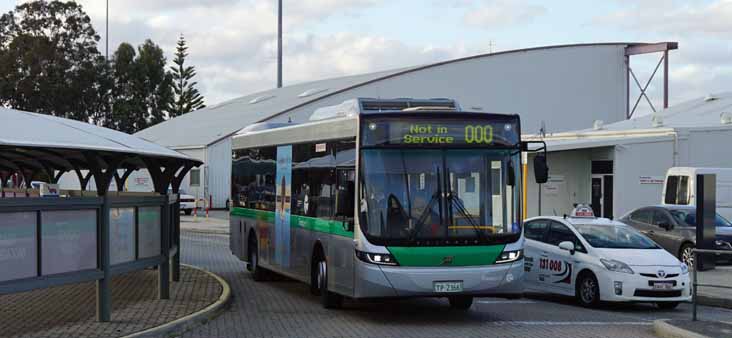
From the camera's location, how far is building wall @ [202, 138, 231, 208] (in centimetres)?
5756

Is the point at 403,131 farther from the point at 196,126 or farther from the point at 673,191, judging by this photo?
the point at 196,126

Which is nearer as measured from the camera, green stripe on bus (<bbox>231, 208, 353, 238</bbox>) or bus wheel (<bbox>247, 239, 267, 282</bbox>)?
green stripe on bus (<bbox>231, 208, 353, 238</bbox>)

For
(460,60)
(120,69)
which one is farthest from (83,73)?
(460,60)

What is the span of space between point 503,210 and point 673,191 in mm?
16537

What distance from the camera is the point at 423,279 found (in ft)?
41.4

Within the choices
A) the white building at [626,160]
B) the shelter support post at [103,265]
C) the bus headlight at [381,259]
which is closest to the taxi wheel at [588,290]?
the bus headlight at [381,259]

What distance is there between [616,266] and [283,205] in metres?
5.65

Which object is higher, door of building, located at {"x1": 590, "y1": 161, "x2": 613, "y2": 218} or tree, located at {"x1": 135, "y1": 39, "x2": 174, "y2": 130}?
tree, located at {"x1": 135, "y1": 39, "x2": 174, "y2": 130}

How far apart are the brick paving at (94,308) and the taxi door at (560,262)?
568cm

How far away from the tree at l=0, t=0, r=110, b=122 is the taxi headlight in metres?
64.7

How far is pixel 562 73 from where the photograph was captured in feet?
A: 206

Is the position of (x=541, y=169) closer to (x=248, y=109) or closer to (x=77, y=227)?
(x=77, y=227)

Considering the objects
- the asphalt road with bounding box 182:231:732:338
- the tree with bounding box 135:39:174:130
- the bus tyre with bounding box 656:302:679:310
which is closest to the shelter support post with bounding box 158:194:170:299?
the asphalt road with bounding box 182:231:732:338

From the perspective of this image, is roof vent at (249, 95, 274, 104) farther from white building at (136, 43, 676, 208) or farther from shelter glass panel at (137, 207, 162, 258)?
shelter glass panel at (137, 207, 162, 258)
